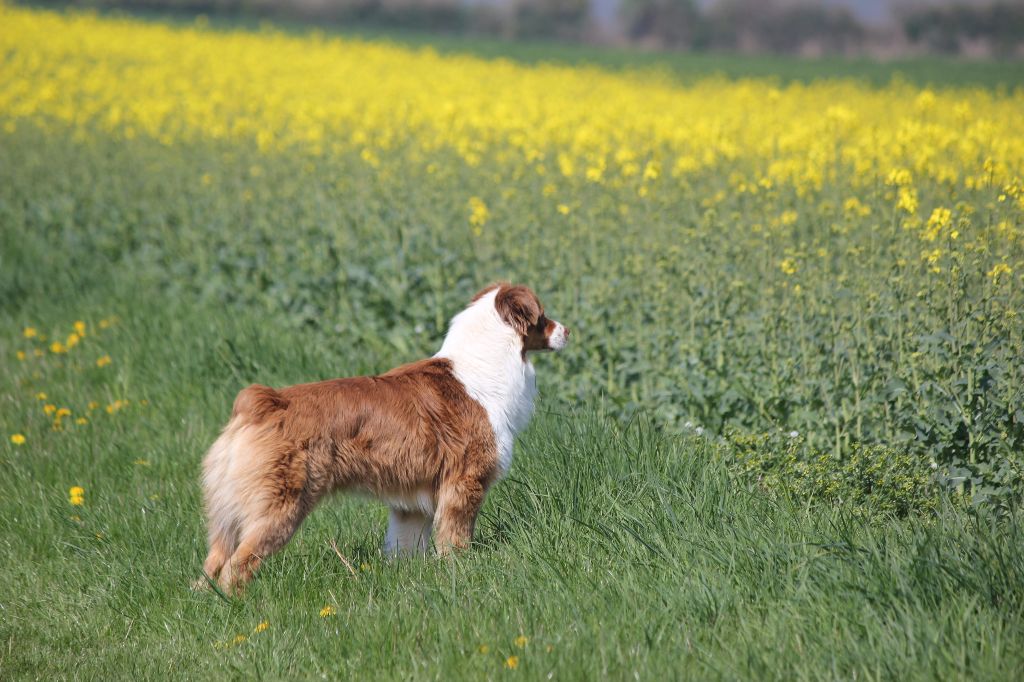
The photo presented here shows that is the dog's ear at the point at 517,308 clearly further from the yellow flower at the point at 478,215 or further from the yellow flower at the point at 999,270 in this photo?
the yellow flower at the point at 478,215

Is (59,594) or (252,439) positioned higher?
(252,439)

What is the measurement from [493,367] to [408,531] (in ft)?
2.67

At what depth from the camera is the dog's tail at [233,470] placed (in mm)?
4074

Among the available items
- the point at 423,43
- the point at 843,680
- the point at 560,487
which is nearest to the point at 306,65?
the point at 423,43

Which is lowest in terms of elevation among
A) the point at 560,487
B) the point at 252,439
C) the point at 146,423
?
the point at 146,423

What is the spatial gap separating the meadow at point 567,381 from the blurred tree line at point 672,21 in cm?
1640

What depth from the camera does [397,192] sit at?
9070 millimetres

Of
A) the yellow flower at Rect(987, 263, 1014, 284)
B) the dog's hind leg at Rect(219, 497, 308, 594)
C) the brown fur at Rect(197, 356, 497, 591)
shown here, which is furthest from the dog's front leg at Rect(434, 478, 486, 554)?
the yellow flower at Rect(987, 263, 1014, 284)

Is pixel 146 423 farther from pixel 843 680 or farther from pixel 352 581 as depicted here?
pixel 843 680

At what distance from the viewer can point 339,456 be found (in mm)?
4211

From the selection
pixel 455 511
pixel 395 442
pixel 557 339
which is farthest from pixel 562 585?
pixel 557 339

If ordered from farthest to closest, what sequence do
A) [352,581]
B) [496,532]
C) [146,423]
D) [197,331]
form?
[197,331] → [146,423] → [496,532] → [352,581]

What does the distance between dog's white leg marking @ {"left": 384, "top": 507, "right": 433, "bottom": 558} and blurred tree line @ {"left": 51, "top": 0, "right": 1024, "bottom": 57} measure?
2501cm

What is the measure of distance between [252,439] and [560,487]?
56.6 inches
